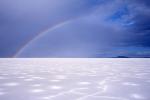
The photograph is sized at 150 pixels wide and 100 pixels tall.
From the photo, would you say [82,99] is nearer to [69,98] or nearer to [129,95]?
[69,98]

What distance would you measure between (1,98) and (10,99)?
0.23m

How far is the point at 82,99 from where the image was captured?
13.8ft

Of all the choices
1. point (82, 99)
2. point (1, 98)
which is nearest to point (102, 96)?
point (82, 99)

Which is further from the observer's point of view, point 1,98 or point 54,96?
point 54,96

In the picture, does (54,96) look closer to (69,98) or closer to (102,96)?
(69,98)

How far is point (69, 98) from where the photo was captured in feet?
14.0

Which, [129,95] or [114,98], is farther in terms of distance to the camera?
[129,95]

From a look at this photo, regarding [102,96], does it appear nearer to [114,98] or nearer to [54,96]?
[114,98]

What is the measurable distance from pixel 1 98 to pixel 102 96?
244 centimetres

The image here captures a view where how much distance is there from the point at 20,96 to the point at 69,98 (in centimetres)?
126

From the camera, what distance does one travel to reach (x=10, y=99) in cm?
417

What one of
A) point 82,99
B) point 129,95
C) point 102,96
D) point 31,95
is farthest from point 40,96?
point 129,95

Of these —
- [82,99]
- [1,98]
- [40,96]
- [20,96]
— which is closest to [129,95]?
[82,99]

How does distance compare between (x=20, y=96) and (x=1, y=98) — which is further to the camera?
(x=20, y=96)
